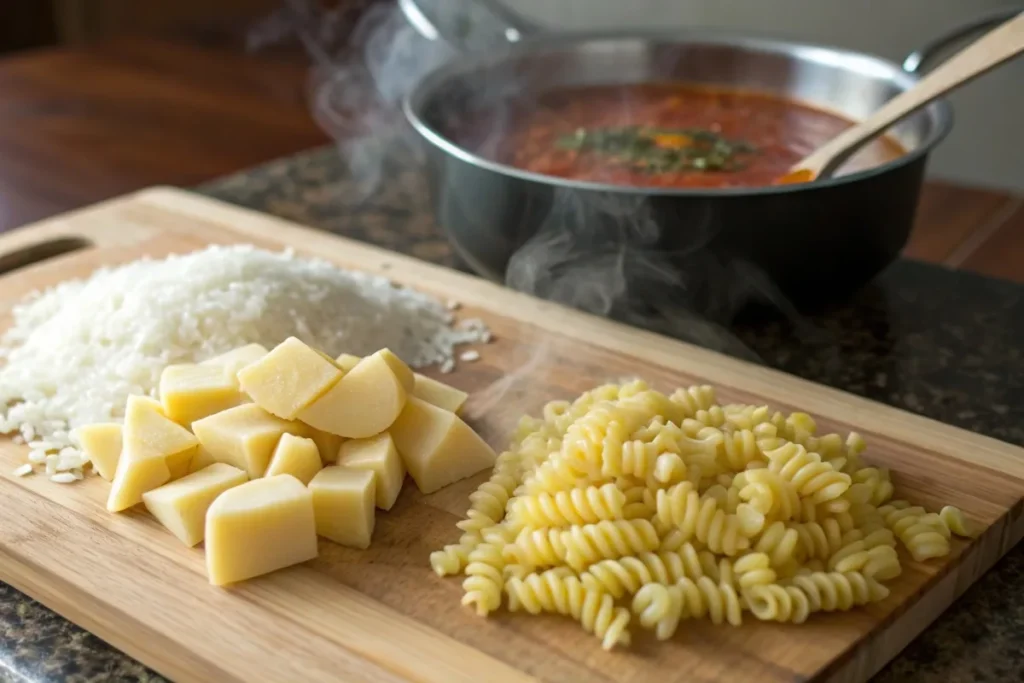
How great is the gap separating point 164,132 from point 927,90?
8.05 ft

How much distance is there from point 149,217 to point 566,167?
3.20ft

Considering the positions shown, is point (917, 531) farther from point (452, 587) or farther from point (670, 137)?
point (670, 137)

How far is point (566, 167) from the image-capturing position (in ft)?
7.63

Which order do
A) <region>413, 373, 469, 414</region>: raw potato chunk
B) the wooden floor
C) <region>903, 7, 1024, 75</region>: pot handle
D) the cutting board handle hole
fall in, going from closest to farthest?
<region>413, 373, 469, 414</region>: raw potato chunk, <region>903, 7, 1024, 75</region>: pot handle, the cutting board handle hole, the wooden floor

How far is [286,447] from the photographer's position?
5.20 ft

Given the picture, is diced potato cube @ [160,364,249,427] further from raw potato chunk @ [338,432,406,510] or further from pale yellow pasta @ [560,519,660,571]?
pale yellow pasta @ [560,519,660,571]

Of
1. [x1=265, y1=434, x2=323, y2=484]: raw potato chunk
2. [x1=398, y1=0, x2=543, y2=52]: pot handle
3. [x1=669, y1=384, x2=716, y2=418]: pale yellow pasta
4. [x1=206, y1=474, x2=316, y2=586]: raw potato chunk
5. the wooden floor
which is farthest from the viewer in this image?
the wooden floor

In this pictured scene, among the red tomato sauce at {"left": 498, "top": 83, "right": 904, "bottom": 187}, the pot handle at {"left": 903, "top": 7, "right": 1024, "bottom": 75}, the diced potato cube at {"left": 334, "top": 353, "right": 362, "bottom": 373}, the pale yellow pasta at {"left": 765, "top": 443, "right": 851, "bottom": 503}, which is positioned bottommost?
the diced potato cube at {"left": 334, "top": 353, "right": 362, "bottom": 373}

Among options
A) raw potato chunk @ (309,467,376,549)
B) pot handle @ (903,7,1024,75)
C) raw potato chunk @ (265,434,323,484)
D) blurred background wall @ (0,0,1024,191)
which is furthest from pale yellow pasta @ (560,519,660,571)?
blurred background wall @ (0,0,1024,191)

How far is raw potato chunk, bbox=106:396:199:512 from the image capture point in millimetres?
1587

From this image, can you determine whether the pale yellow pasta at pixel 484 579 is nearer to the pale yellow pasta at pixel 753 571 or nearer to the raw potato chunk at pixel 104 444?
the pale yellow pasta at pixel 753 571

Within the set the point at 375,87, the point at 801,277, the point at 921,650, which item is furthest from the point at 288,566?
the point at 375,87

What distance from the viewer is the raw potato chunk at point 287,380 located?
1637 mm

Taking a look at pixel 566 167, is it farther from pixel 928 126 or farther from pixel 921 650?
pixel 921 650
